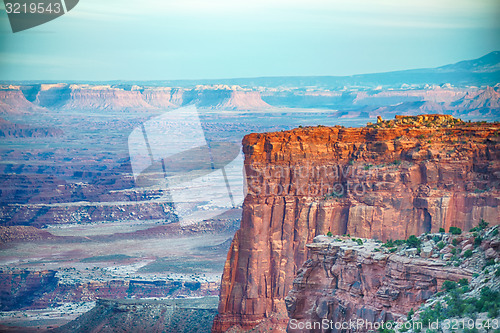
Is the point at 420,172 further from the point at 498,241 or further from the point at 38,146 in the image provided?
the point at 38,146

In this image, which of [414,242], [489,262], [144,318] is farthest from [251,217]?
[489,262]

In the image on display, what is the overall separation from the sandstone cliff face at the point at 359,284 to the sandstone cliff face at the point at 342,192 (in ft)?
30.2

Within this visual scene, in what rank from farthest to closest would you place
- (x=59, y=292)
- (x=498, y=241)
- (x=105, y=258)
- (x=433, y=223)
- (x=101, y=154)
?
1. (x=101, y=154)
2. (x=105, y=258)
3. (x=59, y=292)
4. (x=433, y=223)
5. (x=498, y=241)

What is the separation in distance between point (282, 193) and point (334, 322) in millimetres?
13335

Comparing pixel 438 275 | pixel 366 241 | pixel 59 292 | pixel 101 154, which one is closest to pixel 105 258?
pixel 59 292

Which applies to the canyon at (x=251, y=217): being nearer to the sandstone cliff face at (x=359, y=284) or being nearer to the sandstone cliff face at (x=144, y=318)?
the sandstone cliff face at (x=144, y=318)

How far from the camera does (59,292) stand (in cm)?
6881

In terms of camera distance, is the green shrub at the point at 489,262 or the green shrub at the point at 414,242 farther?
the green shrub at the point at 414,242

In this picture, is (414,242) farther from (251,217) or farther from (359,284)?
(251,217)

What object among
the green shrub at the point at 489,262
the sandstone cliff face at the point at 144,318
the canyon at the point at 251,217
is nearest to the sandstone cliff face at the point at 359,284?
the green shrub at the point at 489,262

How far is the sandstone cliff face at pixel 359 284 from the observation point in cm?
2392

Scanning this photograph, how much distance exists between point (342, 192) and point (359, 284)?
1289cm

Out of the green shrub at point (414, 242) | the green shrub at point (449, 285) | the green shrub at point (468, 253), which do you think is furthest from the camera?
the green shrub at point (414, 242)

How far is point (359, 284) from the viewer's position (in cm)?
2589
